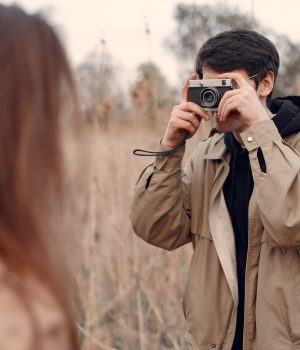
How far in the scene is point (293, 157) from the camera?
122 cm

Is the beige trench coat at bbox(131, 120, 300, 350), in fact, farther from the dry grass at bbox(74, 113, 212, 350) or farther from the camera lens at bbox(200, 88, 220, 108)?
the dry grass at bbox(74, 113, 212, 350)

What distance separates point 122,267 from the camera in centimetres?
238

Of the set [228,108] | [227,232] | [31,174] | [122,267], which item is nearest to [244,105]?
[228,108]

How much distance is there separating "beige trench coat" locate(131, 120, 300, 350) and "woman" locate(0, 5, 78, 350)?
2.03 ft

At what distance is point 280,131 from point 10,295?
86cm

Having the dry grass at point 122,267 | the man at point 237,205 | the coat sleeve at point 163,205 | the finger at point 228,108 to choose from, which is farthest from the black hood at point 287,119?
the dry grass at point 122,267

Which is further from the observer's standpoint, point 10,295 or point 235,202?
point 235,202

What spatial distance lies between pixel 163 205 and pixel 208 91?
0.27 metres

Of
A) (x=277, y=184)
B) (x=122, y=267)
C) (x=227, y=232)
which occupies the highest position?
(x=277, y=184)

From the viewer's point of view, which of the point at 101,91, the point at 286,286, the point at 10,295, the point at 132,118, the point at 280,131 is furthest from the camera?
the point at 132,118

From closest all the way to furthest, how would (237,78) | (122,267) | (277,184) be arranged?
(277,184)
(237,78)
(122,267)

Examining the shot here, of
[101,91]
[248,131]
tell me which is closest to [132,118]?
[101,91]

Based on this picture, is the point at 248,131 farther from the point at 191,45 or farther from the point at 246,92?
the point at 191,45

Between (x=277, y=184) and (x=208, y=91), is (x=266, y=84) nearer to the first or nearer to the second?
(x=208, y=91)
